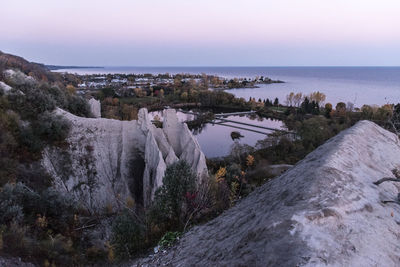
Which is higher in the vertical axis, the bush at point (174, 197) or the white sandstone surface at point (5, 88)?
the white sandstone surface at point (5, 88)

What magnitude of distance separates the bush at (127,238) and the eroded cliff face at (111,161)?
581 cm

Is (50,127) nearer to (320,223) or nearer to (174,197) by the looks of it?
(174,197)

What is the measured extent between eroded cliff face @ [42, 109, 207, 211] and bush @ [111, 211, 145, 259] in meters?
5.81

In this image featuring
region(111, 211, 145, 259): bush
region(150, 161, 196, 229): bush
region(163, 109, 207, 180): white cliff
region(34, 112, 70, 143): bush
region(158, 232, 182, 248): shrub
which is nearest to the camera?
region(158, 232, 182, 248): shrub

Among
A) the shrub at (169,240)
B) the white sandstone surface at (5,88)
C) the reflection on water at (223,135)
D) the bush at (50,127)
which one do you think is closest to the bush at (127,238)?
the shrub at (169,240)

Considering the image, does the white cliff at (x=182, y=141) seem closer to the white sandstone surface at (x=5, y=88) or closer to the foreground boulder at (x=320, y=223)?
the white sandstone surface at (x=5, y=88)

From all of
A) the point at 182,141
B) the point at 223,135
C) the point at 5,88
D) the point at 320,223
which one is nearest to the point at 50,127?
the point at 5,88

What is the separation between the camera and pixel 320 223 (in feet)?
7.56

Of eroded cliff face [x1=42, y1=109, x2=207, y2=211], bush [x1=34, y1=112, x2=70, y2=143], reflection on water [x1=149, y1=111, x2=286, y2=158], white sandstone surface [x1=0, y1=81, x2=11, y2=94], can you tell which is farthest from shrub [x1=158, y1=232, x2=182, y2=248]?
reflection on water [x1=149, y1=111, x2=286, y2=158]

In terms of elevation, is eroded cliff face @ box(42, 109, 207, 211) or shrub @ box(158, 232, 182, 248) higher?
shrub @ box(158, 232, 182, 248)

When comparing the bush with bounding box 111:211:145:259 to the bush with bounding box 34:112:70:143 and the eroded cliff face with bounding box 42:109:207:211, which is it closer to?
the eroded cliff face with bounding box 42:109:207:211

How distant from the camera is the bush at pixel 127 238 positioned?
651 centimetres

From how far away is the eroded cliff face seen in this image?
1425 cm

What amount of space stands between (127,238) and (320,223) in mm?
5797
